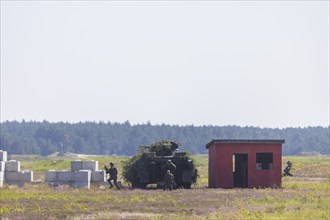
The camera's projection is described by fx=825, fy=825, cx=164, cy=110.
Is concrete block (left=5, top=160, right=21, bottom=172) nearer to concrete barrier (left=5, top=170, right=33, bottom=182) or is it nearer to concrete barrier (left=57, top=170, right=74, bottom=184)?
concrete barrier (left=5, top=170, right=33, bottom=182)

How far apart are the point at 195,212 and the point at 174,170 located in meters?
17.7

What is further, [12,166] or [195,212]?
[12,166]

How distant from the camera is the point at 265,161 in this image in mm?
51094

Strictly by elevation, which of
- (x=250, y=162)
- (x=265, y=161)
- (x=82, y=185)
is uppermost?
(x=265, y=161)

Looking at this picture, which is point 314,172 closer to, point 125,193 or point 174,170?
point 174,170

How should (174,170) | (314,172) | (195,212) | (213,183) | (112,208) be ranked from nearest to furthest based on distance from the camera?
1. (195,212)
2. (112,208)
3. (174,170)
4. (213,183)
5. (314,172)

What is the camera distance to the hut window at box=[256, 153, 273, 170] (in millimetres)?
50147

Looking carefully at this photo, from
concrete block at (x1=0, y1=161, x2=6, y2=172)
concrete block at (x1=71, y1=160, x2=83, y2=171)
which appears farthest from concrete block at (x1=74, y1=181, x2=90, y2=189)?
concrete block at (x1=0, y1=161, x2=6, y2=172)

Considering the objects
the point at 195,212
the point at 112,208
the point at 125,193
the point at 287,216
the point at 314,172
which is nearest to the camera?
the point at 287,216

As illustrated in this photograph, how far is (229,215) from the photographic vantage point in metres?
26.6

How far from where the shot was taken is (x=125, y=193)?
42.2 metres

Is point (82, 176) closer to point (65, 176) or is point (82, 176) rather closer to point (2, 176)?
point (65, 176)

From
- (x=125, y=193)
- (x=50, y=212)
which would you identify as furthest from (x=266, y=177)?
(x=50, y=212)

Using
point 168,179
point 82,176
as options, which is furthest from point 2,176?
point 168,179
